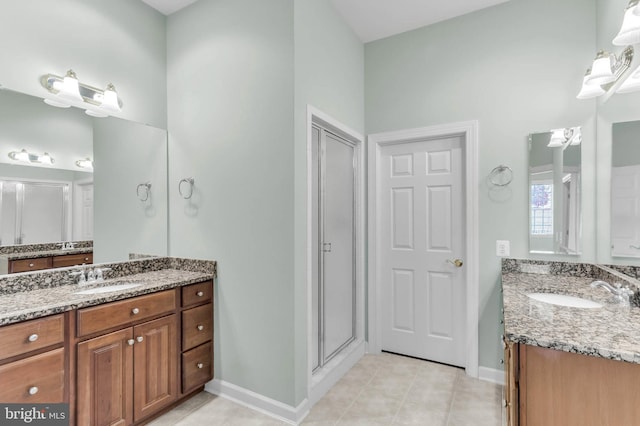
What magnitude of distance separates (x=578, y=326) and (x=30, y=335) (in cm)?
230

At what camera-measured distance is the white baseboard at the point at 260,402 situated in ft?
6.52

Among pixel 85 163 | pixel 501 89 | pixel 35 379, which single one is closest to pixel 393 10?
pixel 501 89

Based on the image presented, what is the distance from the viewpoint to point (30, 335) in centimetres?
141

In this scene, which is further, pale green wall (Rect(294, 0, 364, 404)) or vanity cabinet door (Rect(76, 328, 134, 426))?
pale green wall (Rect(294, 0, 364, 404))

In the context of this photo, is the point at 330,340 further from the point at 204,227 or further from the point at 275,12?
the point at 275,12

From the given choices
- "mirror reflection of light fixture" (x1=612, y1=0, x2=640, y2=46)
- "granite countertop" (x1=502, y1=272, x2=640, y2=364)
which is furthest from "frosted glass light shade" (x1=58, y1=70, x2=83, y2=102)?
"mirror reflection of light fixture" (x1=612, y1=0, x2=640, y2=46)

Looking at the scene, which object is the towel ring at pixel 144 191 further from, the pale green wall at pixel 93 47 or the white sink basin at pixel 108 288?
the white sink basin at pixel 108 288

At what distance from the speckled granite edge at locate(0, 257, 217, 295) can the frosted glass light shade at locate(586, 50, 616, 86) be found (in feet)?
8.78

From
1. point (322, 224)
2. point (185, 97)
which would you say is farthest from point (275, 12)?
point (322, 224)

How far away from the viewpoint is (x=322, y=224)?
2.49m

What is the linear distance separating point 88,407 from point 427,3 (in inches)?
136

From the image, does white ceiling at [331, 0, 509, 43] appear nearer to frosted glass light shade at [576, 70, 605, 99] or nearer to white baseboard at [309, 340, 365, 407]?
frosted glass light shade at [576, 70, 605, 99]

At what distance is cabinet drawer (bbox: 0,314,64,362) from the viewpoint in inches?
52.6

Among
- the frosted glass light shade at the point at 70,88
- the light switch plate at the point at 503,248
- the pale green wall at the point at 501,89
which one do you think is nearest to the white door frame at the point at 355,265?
the pale green wall at the point at 501,89
